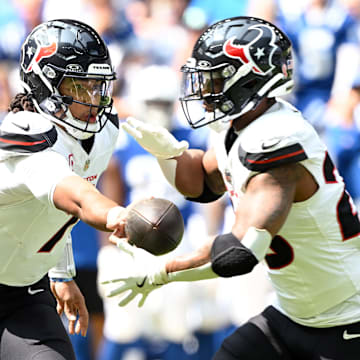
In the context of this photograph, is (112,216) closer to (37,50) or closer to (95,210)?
(95,210)

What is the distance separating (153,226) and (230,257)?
30cm

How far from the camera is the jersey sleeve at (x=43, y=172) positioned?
328cm

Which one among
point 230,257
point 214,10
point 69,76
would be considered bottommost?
point 214,10

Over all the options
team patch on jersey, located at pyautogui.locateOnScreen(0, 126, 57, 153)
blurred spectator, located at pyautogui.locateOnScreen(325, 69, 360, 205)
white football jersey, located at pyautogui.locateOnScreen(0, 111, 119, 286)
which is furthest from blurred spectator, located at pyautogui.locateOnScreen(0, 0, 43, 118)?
team patch on jersey, located at pyautogui.locateOnScreen(0, 126, 57, 153)

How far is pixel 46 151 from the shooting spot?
135 inches

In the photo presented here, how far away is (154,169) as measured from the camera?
A: 20.0 feet

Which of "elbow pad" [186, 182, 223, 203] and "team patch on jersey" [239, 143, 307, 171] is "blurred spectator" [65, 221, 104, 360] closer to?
"elbow pad" [186, 182, 223, 203]

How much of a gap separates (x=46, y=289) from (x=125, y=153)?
2313mm

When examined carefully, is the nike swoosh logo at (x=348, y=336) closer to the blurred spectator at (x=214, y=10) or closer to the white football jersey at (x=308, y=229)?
the white football jersey at (x=308, y=229)

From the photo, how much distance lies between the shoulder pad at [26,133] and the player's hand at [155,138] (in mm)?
469

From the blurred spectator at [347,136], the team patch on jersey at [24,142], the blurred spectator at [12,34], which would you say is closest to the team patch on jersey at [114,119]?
the team patch on jersey at [24,142]

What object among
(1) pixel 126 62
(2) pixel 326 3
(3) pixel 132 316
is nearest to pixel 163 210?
(3) pixel 132 316

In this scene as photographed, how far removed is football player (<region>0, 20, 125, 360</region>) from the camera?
140 inches

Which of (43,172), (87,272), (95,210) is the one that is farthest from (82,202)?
(87,272)
